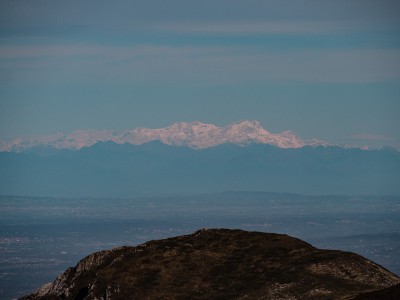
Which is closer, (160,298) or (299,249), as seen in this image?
(160,298)

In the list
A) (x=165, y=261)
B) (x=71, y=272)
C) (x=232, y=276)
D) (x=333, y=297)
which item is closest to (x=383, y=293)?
(x=333, y=297)

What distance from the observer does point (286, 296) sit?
140 meters

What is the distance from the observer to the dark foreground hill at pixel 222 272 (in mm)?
144125

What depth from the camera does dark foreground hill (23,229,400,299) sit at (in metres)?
144

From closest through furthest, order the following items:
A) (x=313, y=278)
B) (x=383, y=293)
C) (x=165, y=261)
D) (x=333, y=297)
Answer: (x=383, y=293)
(x=333, y=297)
(x=313, y=278)
(x=165, y=261)

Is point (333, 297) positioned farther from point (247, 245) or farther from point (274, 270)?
point (247, 245)

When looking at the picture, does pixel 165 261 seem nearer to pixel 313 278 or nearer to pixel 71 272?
pixel 71 272

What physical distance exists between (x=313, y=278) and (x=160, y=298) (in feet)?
72.5

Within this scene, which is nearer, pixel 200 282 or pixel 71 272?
pixel 200 282

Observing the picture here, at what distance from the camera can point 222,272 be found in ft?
514

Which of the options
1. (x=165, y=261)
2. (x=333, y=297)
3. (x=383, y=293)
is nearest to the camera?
(x=383, y=293)

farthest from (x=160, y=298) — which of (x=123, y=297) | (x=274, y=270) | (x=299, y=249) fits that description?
(x=299, y=249)

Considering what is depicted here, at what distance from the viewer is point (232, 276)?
507 ft

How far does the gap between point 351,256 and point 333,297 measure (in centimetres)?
1759
